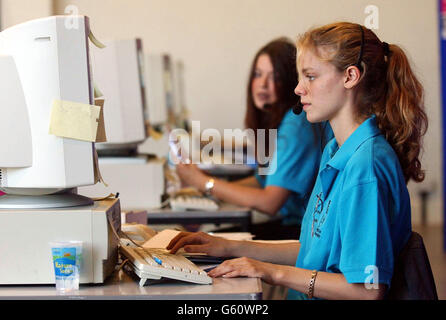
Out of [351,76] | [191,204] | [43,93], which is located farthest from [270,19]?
[191,204]

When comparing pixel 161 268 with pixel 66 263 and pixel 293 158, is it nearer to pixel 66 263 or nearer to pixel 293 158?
pixel 66 263

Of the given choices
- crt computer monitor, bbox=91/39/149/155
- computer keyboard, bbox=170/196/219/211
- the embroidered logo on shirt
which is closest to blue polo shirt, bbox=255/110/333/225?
computer keyboard, bbox=170/196/219/211

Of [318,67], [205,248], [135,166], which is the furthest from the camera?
[135,166]

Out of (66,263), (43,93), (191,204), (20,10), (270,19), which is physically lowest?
(191,204)

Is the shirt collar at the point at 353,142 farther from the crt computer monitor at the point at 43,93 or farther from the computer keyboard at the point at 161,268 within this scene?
the crt computer monitor at the point at 43,93

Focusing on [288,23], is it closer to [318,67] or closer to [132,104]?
[318,67]

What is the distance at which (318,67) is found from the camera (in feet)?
4.39

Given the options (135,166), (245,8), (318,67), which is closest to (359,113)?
(318,67)

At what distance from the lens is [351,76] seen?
1316 millimetres

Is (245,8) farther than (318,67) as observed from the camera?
Yes

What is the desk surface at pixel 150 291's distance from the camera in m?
1.17

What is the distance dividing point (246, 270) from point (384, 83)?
1.53 ft
